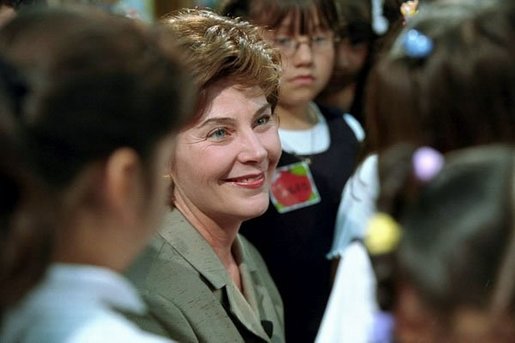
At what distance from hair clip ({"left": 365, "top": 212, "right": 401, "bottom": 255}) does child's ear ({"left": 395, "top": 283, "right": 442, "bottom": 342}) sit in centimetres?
5

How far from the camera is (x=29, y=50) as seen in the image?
1090 millimetres

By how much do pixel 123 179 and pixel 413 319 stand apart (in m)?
0.37

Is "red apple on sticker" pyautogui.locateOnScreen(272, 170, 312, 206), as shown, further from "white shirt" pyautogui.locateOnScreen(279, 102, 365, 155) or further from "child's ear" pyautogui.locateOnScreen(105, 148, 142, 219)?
"child's ear" pyautogui.locateOnScreen(105, 148, 142, 219)

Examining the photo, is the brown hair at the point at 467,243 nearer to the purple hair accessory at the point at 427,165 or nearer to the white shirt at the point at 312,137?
the purple hair accessory at the point at 427,165

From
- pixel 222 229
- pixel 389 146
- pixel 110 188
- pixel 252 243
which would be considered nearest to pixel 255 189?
pixel 222 229

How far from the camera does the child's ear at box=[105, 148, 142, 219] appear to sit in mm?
1095

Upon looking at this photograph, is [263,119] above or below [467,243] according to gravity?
below

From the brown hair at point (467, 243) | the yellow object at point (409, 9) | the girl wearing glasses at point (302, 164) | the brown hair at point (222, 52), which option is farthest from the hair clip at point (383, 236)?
the girl wearing glasses at point (302, 164)

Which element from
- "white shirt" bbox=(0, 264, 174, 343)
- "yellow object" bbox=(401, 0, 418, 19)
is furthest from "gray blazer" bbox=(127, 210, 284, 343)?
"yellow object" bbox=(401, 0, 418, 19)

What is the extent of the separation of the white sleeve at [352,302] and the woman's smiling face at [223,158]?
0.65 meters

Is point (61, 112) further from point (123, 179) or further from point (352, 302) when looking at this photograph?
point (352, 302)

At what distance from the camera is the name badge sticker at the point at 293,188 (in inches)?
97.0

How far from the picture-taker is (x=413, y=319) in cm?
99

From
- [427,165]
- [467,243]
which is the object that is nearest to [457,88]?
[427,165]
